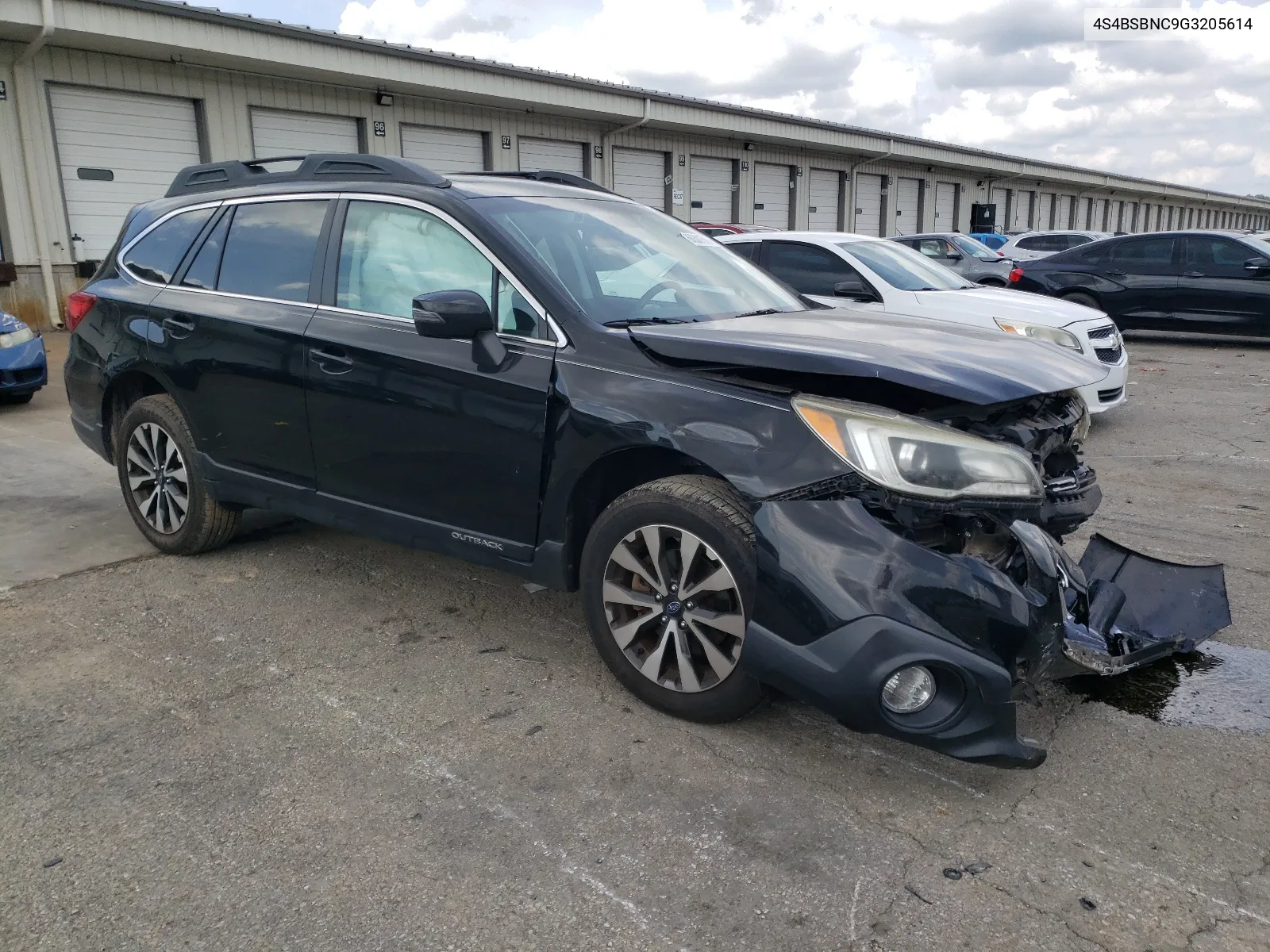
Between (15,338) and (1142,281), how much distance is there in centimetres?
1292

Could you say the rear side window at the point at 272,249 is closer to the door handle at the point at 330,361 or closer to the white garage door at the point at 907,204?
the door handle at the point at 330,361

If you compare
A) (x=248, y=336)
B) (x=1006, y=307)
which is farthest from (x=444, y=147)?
(x=248, y=336)

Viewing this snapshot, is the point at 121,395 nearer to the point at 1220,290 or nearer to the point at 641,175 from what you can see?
the point at 1220,290

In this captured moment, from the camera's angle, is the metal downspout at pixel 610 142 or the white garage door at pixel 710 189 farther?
the white garage door at pixel 710 189

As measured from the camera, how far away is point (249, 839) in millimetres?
2648

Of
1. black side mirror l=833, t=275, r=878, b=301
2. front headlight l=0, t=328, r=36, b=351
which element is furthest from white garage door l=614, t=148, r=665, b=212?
front headlight l=0, t=328, r=36, b=351

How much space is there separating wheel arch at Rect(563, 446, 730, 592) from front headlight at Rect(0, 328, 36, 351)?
744 centimetres

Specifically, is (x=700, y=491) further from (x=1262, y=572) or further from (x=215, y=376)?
(x=1262, y=572)

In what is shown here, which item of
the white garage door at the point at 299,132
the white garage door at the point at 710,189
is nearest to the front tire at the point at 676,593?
the white garage door at the point at 299,132

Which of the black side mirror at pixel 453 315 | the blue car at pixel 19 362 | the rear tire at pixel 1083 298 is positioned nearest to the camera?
the black side mirror at pixel 453 315

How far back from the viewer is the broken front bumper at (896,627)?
2691mm

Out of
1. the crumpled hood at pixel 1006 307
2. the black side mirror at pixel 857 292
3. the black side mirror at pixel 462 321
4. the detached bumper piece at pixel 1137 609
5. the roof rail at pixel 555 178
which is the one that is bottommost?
the detached bumper piece at pixel 1137 609

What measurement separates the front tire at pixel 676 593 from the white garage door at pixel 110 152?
13386 mm

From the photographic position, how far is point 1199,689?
11.5 feet
